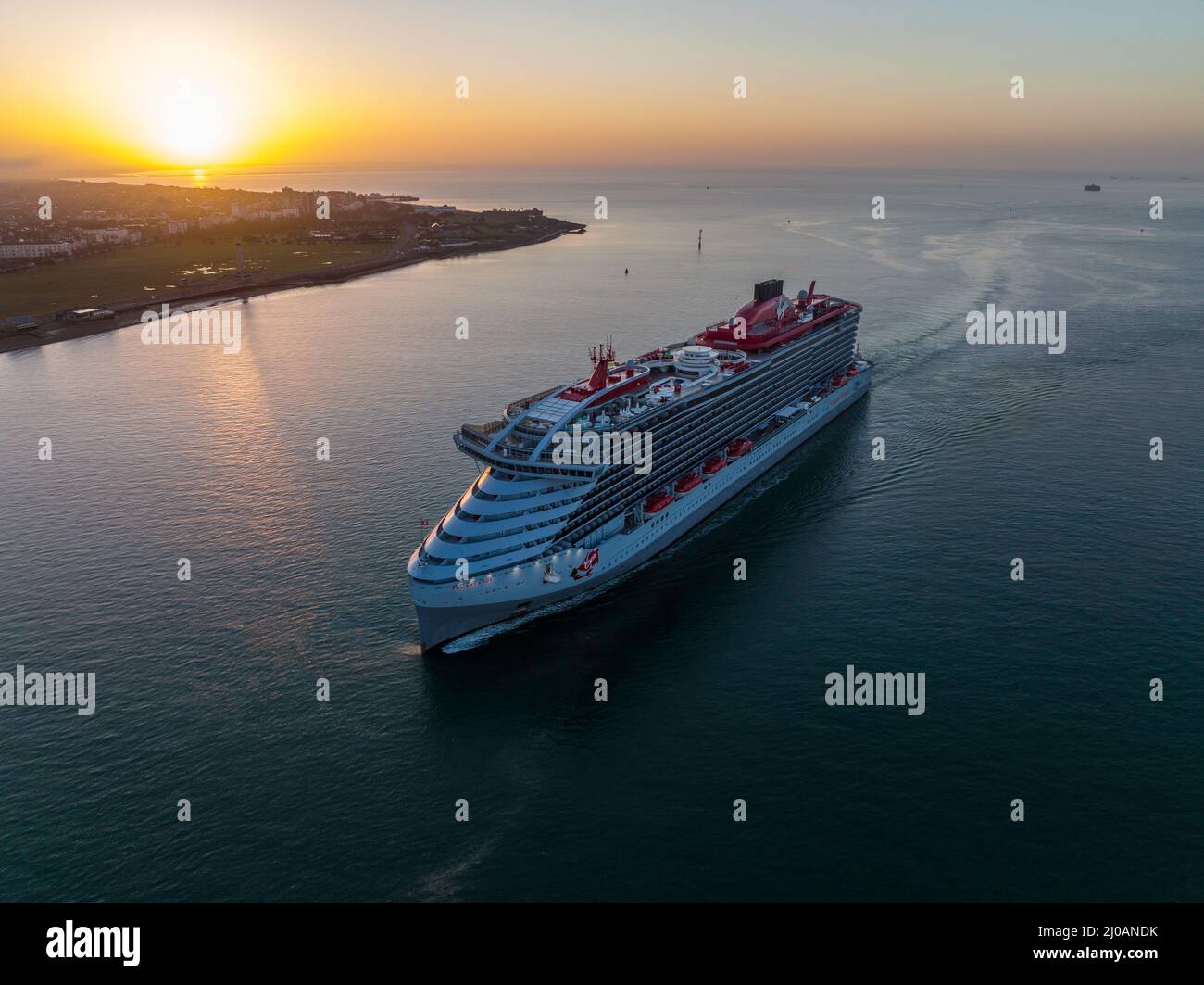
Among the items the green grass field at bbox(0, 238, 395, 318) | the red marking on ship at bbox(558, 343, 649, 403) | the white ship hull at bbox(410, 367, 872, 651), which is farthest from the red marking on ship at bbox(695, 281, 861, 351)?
the green grass field at bbox(0, 238, 395, 318)

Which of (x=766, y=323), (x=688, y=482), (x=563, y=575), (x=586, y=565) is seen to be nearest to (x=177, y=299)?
(x=766, y=323)

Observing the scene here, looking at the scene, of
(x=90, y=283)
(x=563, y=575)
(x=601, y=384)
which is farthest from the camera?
(x=90, y=283)

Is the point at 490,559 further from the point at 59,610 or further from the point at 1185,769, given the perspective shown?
the point at 1185,769

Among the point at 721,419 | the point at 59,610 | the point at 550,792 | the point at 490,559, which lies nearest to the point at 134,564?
the point at 59,610

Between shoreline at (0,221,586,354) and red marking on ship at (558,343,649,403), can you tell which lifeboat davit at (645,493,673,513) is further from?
shoreline at (0,221,586,354)

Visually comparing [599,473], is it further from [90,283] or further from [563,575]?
[90,283]

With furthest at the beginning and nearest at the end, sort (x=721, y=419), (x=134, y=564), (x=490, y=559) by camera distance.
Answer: (x=721, y=419)
(x=134, y=564)
(x=490, y=559)

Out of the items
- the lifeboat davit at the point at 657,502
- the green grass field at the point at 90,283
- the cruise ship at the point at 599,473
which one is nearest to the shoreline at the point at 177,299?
the green grass field at the point at 90,283
